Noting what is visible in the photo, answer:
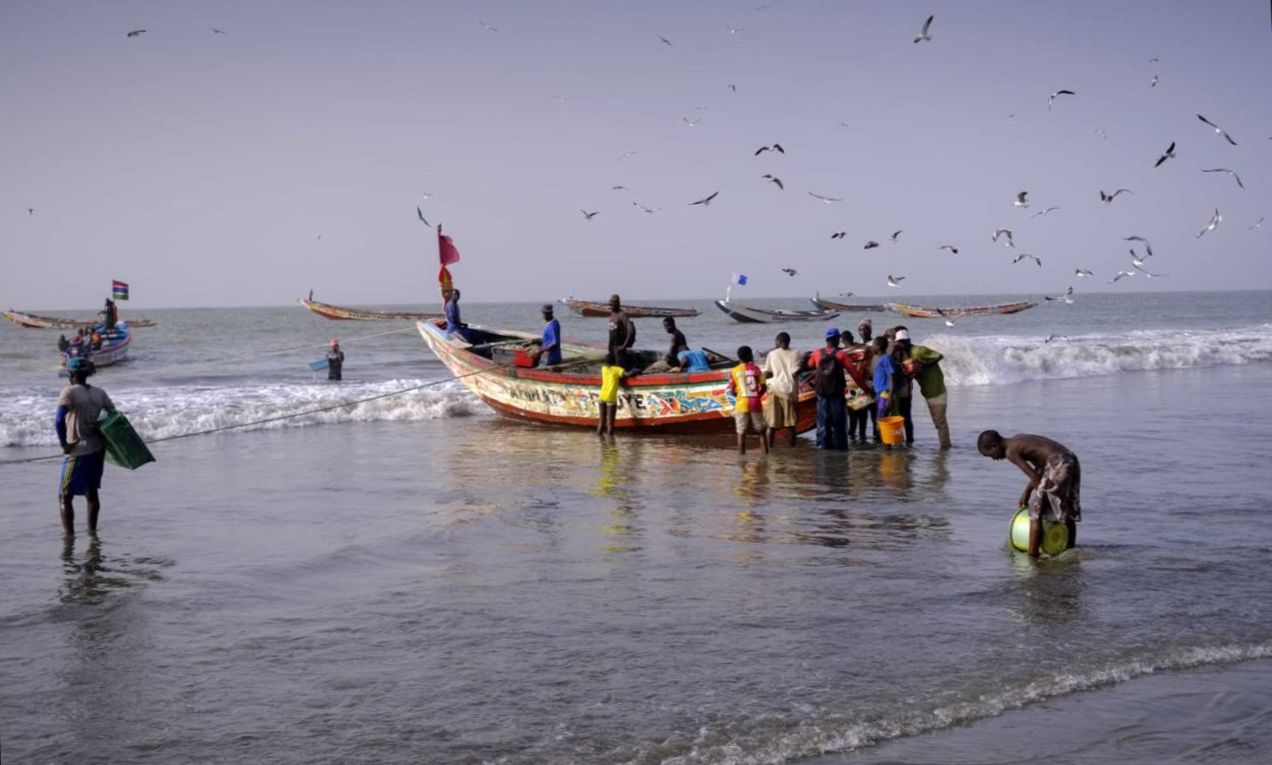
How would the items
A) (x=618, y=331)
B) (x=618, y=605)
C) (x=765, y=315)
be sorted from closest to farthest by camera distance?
(x=618, y=605) < (x=618, y=331) < (x=765, y=315)

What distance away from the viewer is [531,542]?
9.64m

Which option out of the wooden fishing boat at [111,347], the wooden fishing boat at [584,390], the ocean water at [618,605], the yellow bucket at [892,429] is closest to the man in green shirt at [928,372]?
the yellow bucket at [892,429]

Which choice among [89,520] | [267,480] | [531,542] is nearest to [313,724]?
[531,542]

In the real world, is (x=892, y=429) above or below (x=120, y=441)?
below

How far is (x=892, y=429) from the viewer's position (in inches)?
585

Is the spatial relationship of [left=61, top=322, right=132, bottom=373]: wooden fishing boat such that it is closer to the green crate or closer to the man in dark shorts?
the green crate

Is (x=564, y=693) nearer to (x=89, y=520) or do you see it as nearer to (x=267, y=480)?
(x=89, y=520)

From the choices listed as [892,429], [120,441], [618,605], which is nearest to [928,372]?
[892,429]

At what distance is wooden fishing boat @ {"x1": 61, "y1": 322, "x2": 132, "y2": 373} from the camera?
114 feet

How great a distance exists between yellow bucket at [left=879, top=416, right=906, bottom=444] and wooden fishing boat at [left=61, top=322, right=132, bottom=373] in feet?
86.1

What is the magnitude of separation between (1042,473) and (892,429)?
21.6 ft

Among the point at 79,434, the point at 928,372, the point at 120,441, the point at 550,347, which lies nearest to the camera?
the point at 79,434

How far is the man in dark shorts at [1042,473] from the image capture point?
8.18 m

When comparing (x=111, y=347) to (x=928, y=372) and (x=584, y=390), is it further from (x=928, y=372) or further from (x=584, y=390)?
(x=928, y=372)
